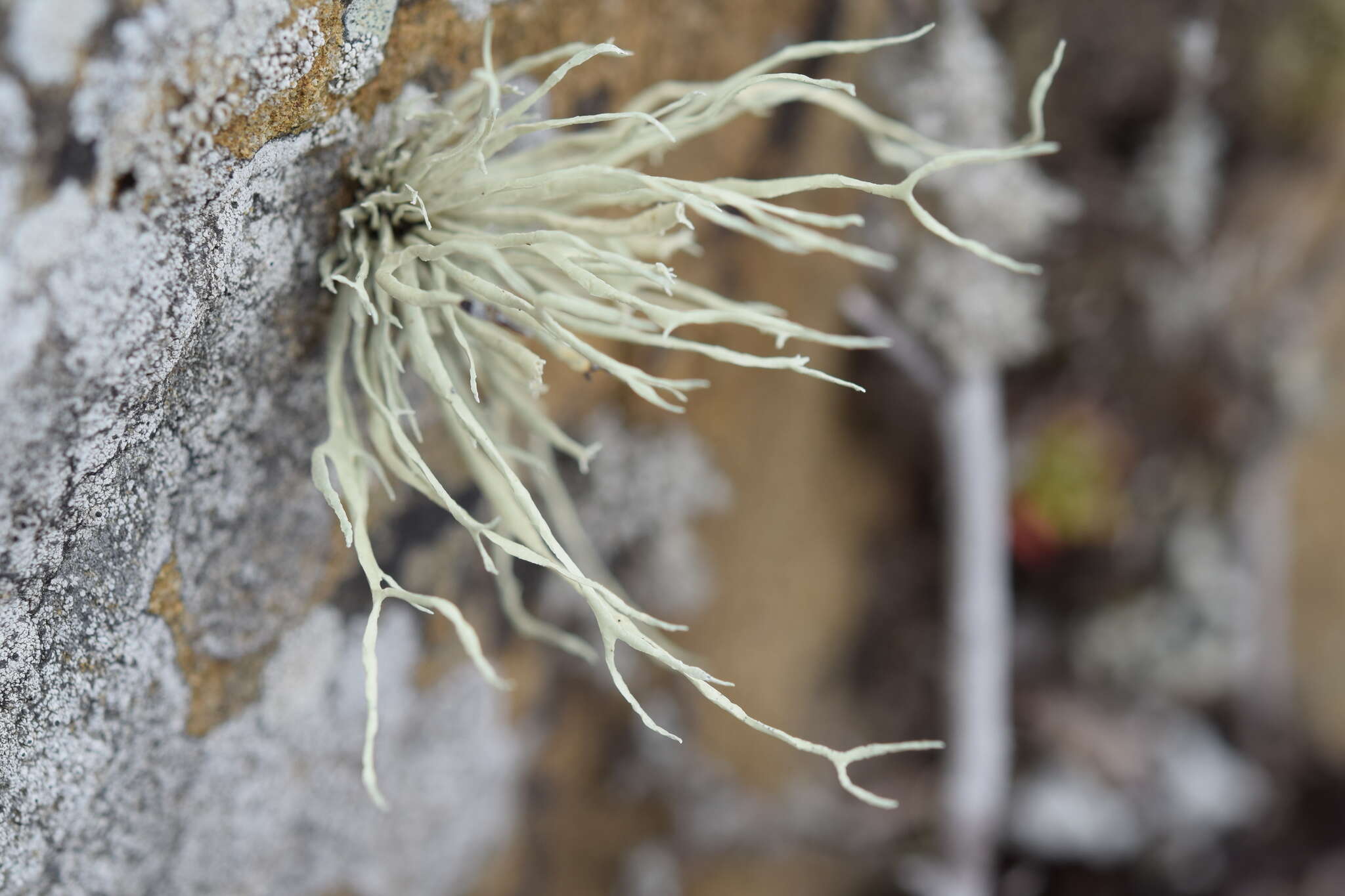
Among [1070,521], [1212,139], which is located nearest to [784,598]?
[1070,521]

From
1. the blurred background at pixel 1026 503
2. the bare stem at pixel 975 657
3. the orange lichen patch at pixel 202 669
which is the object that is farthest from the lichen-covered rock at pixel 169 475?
the bare stem at pixel 975 657

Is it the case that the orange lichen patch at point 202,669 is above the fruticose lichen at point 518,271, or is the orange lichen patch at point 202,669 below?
below

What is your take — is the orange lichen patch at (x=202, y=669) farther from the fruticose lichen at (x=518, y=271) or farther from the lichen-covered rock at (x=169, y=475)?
the fruticose lichen at (x=518, y=271)

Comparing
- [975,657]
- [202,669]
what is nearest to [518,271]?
[202,669]

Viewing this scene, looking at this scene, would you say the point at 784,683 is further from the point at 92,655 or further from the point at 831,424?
the point at 92,655

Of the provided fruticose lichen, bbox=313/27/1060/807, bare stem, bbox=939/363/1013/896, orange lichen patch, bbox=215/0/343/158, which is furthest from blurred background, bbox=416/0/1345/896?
orange lichen patch, bbox=215/0/343/158

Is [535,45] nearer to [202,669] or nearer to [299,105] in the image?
[299,105]
